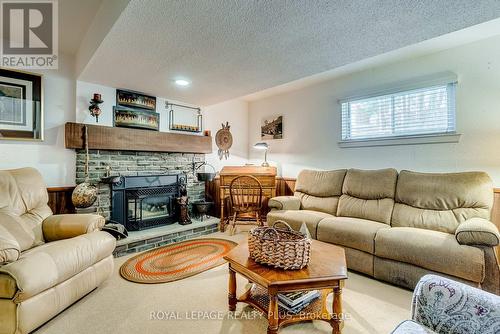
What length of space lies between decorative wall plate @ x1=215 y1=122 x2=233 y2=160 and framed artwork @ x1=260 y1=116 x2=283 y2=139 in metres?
0.67

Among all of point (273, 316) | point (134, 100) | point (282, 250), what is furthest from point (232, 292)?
point (134, 100)

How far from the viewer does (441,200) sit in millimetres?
2336

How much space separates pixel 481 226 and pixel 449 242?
0.24 m

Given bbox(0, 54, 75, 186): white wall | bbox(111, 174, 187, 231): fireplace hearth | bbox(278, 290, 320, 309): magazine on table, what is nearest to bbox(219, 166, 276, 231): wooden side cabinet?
bbox(111, 174, 187, 231): fireplace hearth

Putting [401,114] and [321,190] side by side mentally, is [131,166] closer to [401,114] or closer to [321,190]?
[321,190]

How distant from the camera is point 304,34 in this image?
174 cm

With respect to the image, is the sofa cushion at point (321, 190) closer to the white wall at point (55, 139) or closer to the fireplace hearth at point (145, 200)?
the fireplace hearth at point (145, 200)

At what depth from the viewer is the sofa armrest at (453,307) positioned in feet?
2.86

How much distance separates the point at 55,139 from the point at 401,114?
4271mm

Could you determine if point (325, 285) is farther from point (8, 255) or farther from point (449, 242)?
point (8, 255)

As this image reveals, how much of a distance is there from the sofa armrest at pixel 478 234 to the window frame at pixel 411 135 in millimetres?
1152

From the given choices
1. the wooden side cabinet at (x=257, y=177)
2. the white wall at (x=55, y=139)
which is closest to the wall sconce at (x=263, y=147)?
the wooden side cabinet at (x=257, y=177)

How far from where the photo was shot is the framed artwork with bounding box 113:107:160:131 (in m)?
3.14

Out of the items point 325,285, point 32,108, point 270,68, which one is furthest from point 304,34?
point 32,108
